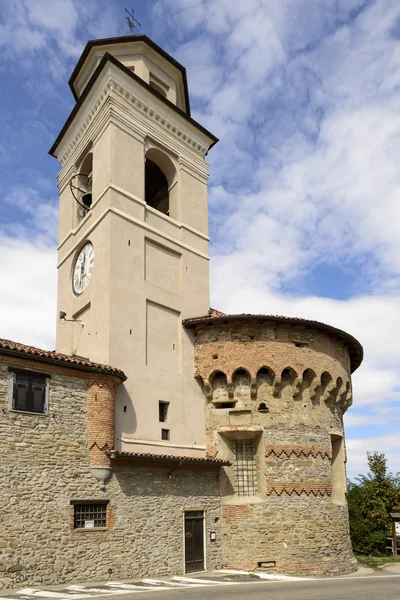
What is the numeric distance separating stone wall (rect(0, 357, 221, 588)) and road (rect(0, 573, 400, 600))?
773 millimetres

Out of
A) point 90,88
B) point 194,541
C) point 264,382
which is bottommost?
point 194,541

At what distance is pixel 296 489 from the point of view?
20.2m

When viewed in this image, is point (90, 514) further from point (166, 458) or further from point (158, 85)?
point (158, 85)

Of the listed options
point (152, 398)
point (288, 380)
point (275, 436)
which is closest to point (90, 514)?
point (152, 398)

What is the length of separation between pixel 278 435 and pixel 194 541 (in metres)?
4.88

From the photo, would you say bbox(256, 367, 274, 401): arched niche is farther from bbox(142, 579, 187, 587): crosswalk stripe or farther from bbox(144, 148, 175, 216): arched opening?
bbox(144, 148, 175, 216): arched opening

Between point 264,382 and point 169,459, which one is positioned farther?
point 264,382

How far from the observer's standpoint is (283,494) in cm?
2002

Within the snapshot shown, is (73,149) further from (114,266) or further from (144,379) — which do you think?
(144,379)

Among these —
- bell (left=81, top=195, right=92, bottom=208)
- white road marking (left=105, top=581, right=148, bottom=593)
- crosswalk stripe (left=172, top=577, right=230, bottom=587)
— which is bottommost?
→ crosswalk stripe (left=172, top=577, right=230, bottom=587)

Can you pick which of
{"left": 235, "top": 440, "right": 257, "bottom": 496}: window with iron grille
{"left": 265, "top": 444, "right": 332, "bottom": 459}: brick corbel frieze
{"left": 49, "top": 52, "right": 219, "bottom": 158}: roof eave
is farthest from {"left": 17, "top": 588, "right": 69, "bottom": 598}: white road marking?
{"left": 49, "top": 52, "right": 219, "bottom": 158}: roof eave

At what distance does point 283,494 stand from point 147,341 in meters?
7.57

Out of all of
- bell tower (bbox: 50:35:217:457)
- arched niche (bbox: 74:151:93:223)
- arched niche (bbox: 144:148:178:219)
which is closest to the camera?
bell tower (bbox: 50:35:217:457)

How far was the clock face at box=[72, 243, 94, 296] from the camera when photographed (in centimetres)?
2164
